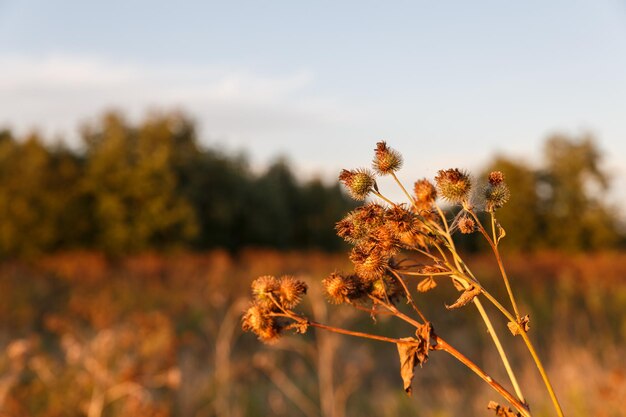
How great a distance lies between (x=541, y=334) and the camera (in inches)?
488

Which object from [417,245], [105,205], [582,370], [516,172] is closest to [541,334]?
[582,370]

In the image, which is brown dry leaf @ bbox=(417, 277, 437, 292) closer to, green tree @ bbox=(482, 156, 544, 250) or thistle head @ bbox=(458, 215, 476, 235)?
thistle head @ bbox=(458, 215, 476, 235)

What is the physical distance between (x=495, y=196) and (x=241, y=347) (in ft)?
34.5

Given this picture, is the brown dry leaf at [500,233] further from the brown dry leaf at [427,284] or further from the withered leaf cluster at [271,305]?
the withered leaf cluster at [271,305]

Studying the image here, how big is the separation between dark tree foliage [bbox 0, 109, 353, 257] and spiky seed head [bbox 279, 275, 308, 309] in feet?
81.1

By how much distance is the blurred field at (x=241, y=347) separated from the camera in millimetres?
5094

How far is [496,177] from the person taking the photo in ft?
3.67

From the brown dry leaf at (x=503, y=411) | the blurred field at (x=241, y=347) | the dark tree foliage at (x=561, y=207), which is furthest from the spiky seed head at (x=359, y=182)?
the dark tree foliage at (x=561, y=207)

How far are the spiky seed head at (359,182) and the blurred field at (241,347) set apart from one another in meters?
1.20

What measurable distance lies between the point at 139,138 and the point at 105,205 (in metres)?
3.54

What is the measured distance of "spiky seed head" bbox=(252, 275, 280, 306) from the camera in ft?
3.71

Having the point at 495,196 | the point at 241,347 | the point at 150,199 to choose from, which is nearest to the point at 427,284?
the point at 495,196

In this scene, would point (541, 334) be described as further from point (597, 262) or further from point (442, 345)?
point (442, 345)

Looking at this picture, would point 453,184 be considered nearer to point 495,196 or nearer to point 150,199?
point 495,196
